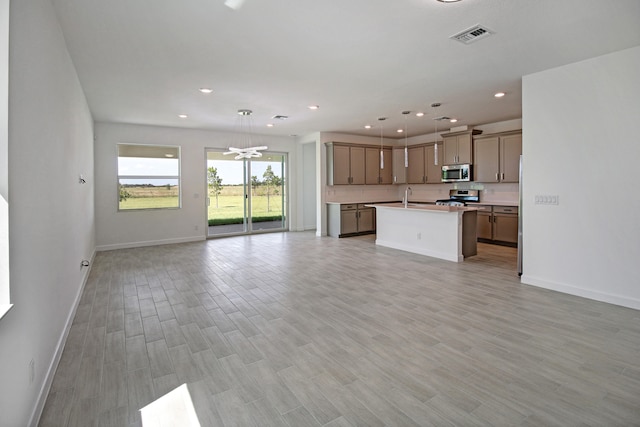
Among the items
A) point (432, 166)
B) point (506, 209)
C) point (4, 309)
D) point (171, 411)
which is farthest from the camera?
point (432, 166)

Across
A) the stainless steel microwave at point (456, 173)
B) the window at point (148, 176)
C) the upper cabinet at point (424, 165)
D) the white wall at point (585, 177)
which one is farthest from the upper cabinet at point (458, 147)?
the window at point (148, 176)

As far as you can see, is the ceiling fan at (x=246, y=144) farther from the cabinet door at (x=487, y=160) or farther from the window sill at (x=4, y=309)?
the window sill at (x=4, y=309)

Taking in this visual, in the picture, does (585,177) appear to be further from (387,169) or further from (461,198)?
(387,169)

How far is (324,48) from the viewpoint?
3432 millimetres

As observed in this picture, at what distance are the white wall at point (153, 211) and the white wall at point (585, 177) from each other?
22.4ft

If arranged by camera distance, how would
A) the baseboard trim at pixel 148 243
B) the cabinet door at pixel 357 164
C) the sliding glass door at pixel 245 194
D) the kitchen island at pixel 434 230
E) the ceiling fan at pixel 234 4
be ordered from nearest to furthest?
the ceiling fan at pixel 234 4 < the kitchen island at pixel 434 230 < the baseboard trim at pixel 148 243 < the sliding glass door at pixel 245 194 < the cabinet door at pixel 357 164

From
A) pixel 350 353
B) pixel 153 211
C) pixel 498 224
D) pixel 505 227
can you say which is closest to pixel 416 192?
pixel 498 224

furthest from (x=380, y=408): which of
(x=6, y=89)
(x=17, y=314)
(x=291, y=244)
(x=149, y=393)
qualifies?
(x=291, y=244)

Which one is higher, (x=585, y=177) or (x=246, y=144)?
(x=246, y=144)

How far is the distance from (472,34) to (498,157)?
482 centimetres

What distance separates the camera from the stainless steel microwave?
7796mm

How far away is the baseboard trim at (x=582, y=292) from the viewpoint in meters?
3.57

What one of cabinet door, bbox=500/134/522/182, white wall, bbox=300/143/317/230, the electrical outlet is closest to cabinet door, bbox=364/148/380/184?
white wall, bbox=300/143/317/230

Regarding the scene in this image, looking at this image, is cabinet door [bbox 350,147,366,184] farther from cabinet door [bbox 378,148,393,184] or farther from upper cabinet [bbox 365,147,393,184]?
cabinet door [bbox 378,148,393,184]
